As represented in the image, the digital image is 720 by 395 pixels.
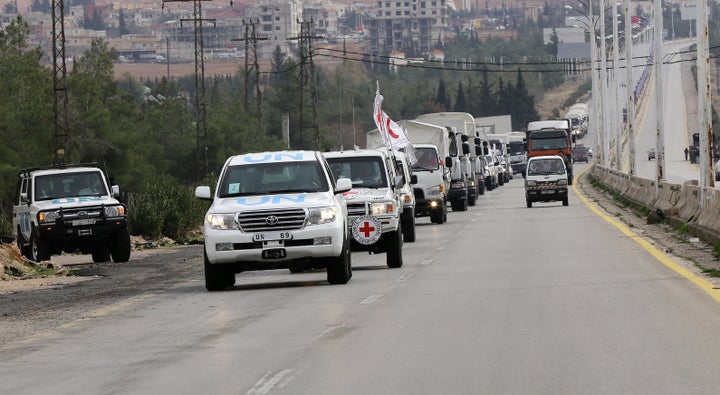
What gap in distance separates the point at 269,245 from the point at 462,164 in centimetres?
3568

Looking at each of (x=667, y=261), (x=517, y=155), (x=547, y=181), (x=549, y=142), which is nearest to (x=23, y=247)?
(x=667, y=261)

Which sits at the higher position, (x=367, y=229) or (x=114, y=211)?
(x=114, y=211)

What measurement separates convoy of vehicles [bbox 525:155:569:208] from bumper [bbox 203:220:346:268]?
35.7 meters

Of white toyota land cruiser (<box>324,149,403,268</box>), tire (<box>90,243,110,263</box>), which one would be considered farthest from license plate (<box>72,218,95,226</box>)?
white toyota land cruiser (<box>324,149,403,268</box>)

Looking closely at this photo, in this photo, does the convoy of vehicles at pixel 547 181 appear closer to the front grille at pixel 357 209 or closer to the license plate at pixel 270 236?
the front grille at pixel 357 209

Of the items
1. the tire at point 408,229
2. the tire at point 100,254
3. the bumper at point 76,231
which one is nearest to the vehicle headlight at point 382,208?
the tire at point 408,229

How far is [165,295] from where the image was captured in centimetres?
2188

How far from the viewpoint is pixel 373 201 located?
27.2 meters

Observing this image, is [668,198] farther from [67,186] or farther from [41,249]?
[41,249]

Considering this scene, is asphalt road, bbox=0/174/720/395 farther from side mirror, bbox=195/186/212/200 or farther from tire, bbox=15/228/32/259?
tire, bbox=15/228/32/259

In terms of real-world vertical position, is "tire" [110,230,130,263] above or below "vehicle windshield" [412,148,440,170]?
below

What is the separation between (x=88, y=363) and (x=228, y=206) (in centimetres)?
836

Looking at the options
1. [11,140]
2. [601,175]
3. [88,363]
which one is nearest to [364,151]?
[88,363]

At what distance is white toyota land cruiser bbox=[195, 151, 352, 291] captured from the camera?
21.4m
